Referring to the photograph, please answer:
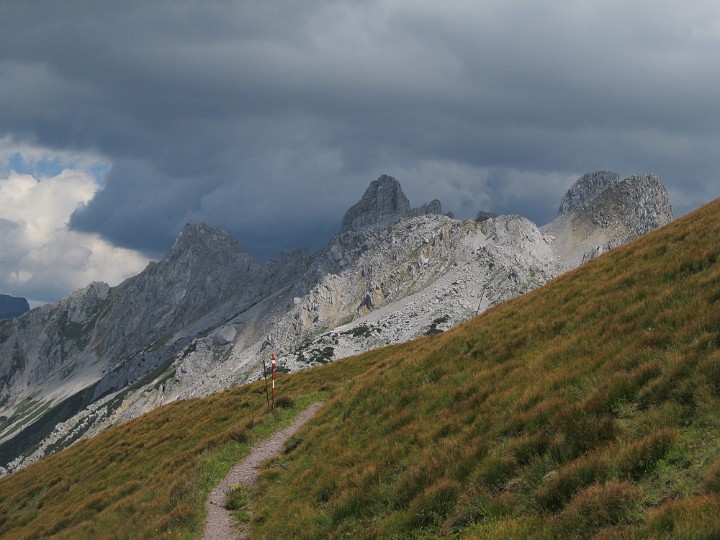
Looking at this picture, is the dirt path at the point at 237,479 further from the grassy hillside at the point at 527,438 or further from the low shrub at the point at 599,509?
the low shrub at the point at 599,509

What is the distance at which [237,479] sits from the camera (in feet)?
67.2

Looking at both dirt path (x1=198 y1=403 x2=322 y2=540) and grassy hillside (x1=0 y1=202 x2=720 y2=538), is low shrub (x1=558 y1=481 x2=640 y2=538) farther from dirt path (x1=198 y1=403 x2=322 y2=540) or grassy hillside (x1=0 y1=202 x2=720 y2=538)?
dirt path (x1=198 y1=403 x2=322 y2=540)

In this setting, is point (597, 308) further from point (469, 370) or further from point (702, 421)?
point (702, 421)

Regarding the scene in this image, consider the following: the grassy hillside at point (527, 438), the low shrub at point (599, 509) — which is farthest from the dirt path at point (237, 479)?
the low shrub at point (599, 509)

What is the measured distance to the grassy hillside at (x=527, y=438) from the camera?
27.3 feet

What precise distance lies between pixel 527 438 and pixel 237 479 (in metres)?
14.0

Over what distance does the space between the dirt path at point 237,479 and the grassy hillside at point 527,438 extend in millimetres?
579

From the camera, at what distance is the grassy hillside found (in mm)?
8336

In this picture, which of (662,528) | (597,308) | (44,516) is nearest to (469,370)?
(597,308)

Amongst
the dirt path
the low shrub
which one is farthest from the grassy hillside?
the dirt path

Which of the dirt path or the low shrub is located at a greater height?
the dirt path

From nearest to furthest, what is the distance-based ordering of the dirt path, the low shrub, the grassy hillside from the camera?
the low shrub
the grassy hillside
the dirt path

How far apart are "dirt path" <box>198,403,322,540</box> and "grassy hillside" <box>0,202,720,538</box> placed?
58 cm

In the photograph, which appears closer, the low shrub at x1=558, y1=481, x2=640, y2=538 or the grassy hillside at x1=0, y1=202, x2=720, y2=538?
the low shrub at x1=558, y1=481, x2=640, y2=538
